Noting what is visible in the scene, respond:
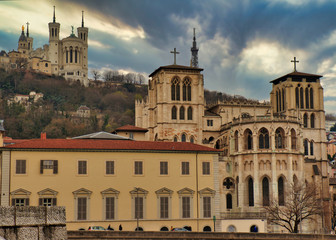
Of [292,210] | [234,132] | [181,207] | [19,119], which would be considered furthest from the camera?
[19,119]

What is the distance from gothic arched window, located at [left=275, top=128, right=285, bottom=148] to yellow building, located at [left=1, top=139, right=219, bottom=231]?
72.5 feet

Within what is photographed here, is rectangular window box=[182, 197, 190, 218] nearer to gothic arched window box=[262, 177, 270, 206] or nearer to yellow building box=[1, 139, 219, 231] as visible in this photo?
yellow building box=[1, 139, 219, 231]

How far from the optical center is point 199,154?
63750 mm

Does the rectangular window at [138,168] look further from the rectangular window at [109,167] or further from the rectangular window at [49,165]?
the rectangular window at [49,165]

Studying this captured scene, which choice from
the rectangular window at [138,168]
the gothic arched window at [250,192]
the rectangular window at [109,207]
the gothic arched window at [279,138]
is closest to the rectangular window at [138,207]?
the rectangular window at [109,207]

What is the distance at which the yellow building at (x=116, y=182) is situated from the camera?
5769cm

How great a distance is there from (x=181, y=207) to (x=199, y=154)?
6508 mm

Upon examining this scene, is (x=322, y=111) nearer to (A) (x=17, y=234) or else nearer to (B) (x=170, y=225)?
(B) (x=170, y=225)

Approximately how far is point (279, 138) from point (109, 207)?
34515 mm

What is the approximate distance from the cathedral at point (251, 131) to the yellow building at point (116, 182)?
12.6 meters

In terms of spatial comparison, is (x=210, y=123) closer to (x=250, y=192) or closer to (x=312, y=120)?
(x=250, y=192)

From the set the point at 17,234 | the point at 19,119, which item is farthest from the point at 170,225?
the point at 19,119

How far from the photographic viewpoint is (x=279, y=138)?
8388cm

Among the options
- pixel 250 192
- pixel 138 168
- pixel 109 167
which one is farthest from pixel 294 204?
pixel 109 167
